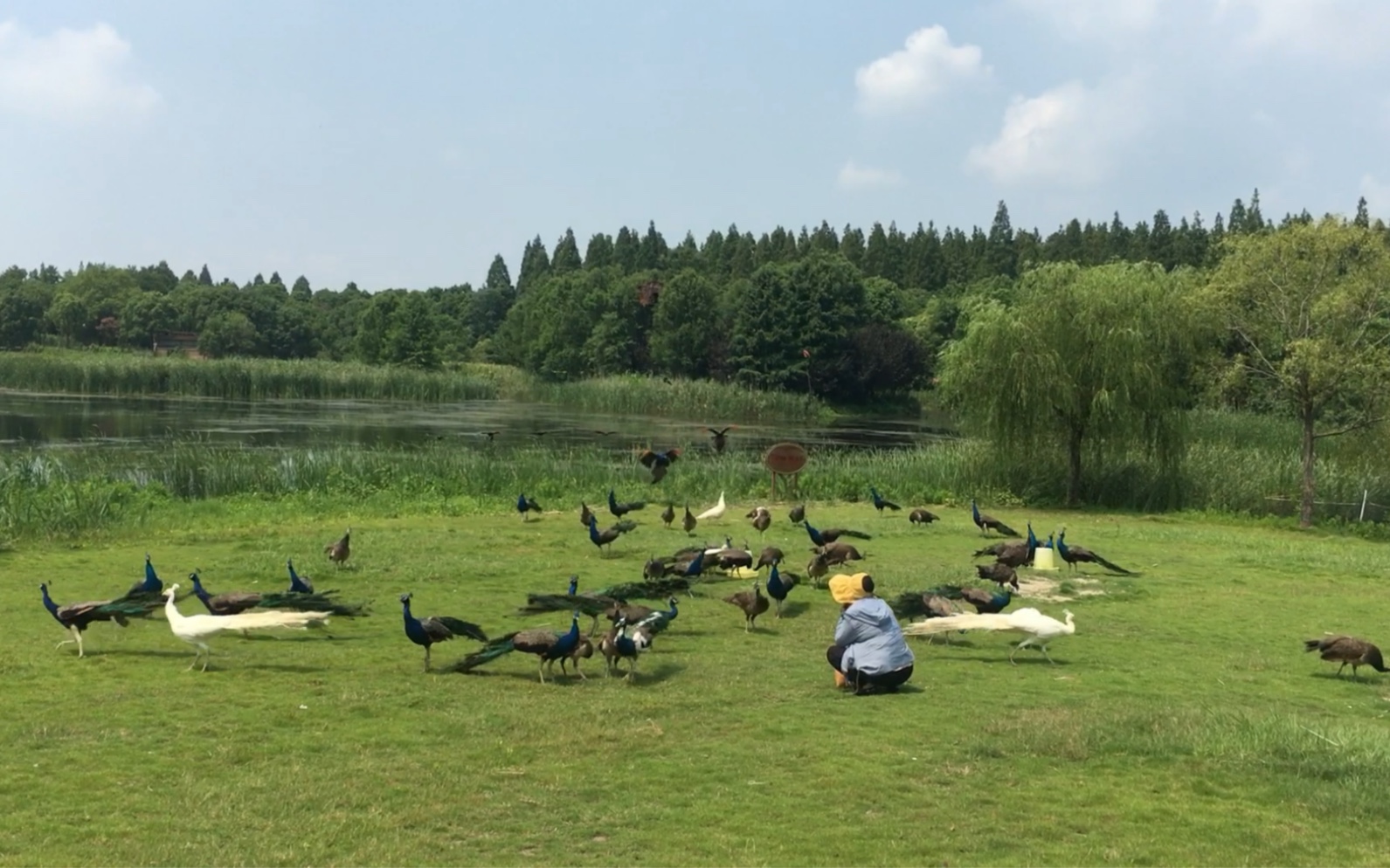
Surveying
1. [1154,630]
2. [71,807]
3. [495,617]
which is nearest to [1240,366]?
[1154,630]

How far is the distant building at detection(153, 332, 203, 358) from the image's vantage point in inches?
3770

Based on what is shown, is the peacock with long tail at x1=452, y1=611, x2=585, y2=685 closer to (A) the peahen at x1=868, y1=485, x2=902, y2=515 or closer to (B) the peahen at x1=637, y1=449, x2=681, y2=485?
(A) the peahen at x1=868, y1=485, x2=902, y2=515

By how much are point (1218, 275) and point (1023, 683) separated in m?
18.0

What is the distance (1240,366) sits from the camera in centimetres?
2291

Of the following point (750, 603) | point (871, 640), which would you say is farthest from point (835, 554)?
point (871, 640)

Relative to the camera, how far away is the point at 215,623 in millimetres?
8891

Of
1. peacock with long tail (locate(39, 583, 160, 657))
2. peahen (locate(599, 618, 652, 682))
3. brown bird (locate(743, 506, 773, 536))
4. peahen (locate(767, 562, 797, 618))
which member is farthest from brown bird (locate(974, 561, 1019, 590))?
peacock with long tail (locate(39, 583, 160, 657))

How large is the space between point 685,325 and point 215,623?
2818 inches

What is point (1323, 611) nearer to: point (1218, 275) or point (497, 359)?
point (1218, 275)

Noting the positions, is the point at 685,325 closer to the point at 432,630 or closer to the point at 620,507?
the point at 620,507

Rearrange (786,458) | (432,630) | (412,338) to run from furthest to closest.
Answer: (412,338), (786,458), (432,630)

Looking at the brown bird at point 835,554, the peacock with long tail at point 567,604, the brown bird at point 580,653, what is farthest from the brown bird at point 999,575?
the brown bird at point 580,653

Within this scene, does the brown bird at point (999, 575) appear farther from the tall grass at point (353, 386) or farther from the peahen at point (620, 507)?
the tall grass at point (353, 386)

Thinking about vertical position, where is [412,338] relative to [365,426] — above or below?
above
